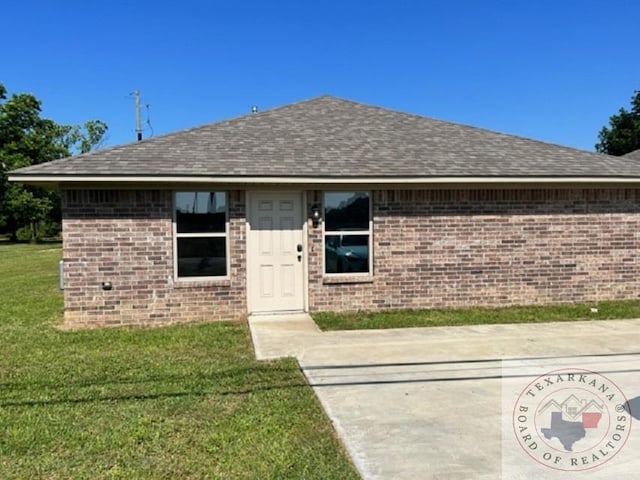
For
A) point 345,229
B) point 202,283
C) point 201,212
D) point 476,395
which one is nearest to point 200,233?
point 201,212

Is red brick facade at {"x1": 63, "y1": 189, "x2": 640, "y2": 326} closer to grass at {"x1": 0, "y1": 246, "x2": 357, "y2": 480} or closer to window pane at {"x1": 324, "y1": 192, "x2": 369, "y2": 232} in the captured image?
window pane at {"x1": 324, "y1": 192, "x2": 369, "y2": 232}

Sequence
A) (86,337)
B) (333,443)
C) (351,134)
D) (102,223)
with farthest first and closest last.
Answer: (351,134) → (102,223) → (86,337) → (333,443)

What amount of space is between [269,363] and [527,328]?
4120 millimetres

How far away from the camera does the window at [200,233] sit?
8.88 meters

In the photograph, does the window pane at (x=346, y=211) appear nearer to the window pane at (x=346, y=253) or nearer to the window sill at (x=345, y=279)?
the window pane at (x=346, y=253)

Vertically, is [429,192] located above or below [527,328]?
above

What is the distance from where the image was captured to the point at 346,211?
9414mm

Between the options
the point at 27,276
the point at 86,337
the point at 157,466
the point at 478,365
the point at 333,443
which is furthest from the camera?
the point at 27,276

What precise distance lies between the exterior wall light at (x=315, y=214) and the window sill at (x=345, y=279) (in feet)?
3.30

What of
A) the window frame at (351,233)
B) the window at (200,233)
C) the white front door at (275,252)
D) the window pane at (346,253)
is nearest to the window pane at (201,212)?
the window at (200,233)

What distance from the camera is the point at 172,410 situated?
183 inches

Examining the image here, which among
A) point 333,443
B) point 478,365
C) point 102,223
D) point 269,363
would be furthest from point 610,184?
point 102,223

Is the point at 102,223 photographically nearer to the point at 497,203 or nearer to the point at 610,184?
the point at 497,203

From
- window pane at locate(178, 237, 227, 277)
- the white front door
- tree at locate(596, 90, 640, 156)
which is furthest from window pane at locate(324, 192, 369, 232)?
tree at locate(596, 90, 640, 156)
